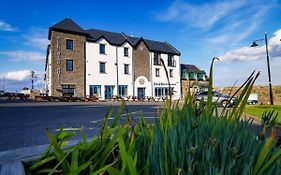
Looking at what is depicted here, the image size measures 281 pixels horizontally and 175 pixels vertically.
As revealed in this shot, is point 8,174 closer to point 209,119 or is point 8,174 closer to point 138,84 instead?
point 209,119

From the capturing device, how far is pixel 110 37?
39125mm

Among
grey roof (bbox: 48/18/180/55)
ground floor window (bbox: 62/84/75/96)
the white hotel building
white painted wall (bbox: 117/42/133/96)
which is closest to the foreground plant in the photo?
the white hotel building

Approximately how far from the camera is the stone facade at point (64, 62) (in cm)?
3183

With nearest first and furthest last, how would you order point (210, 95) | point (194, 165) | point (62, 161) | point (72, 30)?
point (194, 165), point (62, 161), point (210, 95), point (72, 30)

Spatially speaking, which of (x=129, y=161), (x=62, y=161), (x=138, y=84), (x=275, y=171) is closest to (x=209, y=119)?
(x=275, y=171)

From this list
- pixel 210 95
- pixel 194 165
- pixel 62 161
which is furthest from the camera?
pixel 210 95

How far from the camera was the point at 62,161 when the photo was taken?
4.40ft

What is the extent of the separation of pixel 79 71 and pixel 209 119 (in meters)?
33.8

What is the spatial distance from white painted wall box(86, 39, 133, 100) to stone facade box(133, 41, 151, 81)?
118 cm

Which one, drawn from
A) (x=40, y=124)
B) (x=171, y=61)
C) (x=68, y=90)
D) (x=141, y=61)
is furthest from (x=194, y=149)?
(x=171, y=61)

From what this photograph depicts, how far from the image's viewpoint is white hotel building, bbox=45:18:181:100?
32531mm

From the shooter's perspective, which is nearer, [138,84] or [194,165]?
[194,165]

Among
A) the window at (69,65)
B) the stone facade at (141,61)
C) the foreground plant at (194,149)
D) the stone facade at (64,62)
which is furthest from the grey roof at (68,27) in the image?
the foreground plant at (194,149)

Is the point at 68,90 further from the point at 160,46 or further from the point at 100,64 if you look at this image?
the point at 160,46
